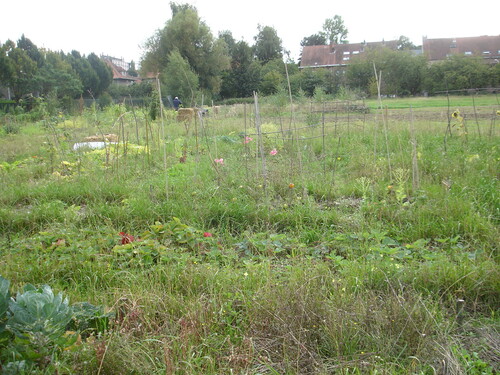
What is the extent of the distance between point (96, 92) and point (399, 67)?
30.1 metres

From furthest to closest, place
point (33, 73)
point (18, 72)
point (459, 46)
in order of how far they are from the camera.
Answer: point (33, 73), point (18, 72), point (459, 46)

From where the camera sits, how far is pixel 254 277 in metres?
2.25

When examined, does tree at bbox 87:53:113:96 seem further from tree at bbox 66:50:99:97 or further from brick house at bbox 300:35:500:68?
brick house at bbox 300:35:500:68

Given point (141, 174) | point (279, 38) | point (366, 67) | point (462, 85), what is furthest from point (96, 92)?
point (141, 174)

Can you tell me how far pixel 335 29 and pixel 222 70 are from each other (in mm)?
24957

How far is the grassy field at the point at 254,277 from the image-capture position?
1.60 metres

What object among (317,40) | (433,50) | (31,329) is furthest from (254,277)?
(317,40)

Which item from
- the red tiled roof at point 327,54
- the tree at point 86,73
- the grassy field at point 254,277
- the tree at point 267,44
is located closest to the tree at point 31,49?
the tree at point 86,73

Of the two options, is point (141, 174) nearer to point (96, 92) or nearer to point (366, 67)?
point (366, 67)

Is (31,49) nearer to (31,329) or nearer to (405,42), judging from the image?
(405,42)

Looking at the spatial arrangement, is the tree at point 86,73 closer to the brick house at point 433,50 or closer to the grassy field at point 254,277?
the brick house at point 433,50

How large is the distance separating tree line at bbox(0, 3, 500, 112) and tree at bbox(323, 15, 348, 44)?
14.0 metres

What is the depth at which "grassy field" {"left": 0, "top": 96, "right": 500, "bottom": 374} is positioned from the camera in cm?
160

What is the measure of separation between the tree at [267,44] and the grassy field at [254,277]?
1411 inches
